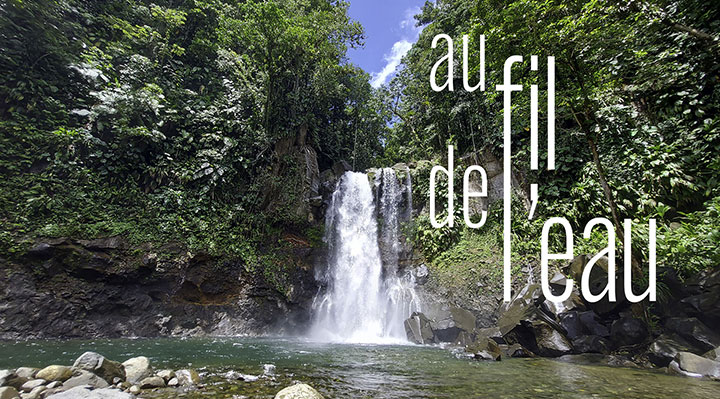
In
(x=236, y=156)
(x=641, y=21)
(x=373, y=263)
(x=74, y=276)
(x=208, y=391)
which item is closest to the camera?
(x=208, y=391)

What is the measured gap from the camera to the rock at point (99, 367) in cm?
373

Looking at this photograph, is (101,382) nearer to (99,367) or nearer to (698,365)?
(99,367)

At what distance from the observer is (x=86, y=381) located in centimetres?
349

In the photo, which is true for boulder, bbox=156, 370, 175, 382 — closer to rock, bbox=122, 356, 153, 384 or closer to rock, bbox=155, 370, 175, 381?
rock, bbox=155, 370, 175, 381

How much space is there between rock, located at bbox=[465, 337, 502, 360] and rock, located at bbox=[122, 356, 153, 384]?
5.92 metres

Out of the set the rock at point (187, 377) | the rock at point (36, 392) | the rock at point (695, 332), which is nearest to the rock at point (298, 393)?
the rock at point (187, 377)

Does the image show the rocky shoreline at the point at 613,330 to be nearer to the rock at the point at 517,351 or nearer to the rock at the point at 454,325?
the rock at the point at 517,351

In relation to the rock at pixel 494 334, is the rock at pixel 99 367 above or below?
above

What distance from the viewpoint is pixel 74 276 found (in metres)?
8.62

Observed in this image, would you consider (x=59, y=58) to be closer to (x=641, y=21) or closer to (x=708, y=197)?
(x=641, y=21)

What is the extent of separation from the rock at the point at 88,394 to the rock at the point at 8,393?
0.43 metres

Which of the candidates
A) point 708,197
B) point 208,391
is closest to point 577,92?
point 708,197

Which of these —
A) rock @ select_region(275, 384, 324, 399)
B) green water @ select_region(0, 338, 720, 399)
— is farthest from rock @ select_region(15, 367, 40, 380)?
rock @ select_region(275, 384, 324, 399)

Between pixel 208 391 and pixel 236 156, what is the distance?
411 inches
